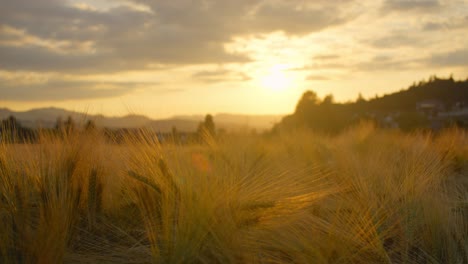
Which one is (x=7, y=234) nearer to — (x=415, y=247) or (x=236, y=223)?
(x=236, y=223)

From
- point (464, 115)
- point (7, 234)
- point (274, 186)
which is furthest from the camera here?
point (464, 115)

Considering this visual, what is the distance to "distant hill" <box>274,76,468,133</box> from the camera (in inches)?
870

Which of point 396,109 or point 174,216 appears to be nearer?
point 174,216

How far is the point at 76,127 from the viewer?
300 centimetres

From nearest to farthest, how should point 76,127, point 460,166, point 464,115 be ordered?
point 76,127 → point 460,166 → point 464,115

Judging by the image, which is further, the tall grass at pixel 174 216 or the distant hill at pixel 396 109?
the distant hill at pixel 396 109

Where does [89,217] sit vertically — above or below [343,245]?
above

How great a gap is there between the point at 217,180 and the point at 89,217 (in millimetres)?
894

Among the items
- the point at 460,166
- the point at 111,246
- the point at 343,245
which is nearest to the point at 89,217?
the point at 111,246

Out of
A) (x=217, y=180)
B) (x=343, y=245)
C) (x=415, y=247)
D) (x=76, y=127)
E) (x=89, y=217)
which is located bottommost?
(x=415, y=247)

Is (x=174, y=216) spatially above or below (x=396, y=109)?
below

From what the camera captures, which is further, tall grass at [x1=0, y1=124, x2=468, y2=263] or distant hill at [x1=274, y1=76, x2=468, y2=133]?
distant hill at [x1=274, y1=76, x2=468, y2=133]

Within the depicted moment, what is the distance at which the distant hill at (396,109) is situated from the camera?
2211cm

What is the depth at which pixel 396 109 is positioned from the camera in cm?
3312
